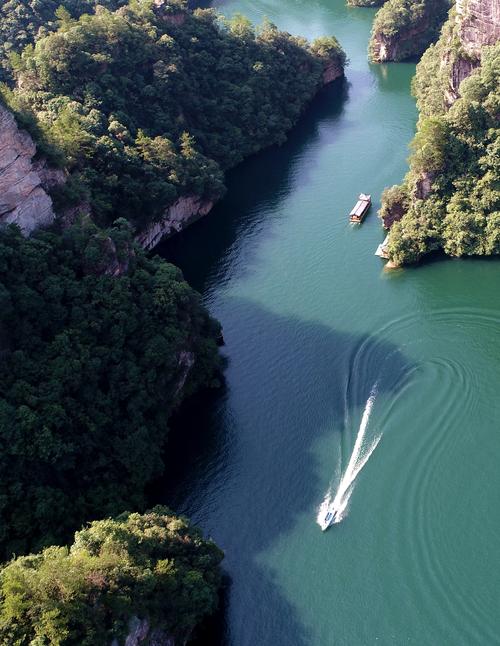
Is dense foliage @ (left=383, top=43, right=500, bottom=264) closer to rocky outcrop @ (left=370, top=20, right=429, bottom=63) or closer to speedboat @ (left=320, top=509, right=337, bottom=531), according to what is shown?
speedboat @ (left=320, top=509, right=337, bottom=531)

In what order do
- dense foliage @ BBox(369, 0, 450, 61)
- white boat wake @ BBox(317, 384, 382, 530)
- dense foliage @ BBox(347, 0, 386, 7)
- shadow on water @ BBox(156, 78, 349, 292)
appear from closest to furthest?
white boat wake @ BBox(317, 384, 382, 530) < shadow on water @ BBox(156, 78, 349, 292) < dense foliage @ BBox(369, 0, 450, 61) < dense foliage @ BBox(347, 0, 386, 7)

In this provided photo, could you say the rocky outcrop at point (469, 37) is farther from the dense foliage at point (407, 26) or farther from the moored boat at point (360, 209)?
the dense foliage at point (407, 26)

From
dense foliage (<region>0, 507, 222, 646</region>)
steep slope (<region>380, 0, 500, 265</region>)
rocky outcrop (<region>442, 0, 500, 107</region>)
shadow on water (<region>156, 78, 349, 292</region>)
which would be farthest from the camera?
shadow on water (<region>156, 78, 349, 292</region>)

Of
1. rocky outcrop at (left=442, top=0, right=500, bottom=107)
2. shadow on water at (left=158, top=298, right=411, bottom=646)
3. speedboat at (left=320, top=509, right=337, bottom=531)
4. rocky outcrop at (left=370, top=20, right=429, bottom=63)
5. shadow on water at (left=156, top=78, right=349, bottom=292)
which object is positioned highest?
rocky outcrop at (left=442, top=0, right=500, bottom=107)

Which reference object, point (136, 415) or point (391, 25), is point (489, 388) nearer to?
point (136, 415)

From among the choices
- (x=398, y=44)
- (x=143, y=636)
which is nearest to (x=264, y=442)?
(x=143, y=636)

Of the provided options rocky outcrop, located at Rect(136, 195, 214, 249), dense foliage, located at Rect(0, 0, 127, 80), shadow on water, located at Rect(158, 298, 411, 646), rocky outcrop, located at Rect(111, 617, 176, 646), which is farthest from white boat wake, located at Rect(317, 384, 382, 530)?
dense foliage, located at Rect(0, 0, 127, 80)

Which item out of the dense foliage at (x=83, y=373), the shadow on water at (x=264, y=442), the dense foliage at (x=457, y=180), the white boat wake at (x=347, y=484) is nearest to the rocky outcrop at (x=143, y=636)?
the shadow on water at (x=264, y=442)

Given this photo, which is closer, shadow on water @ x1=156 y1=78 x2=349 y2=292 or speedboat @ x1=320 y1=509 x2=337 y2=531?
speedboat @ x1=320 y1=509 x2=337 y2=531
